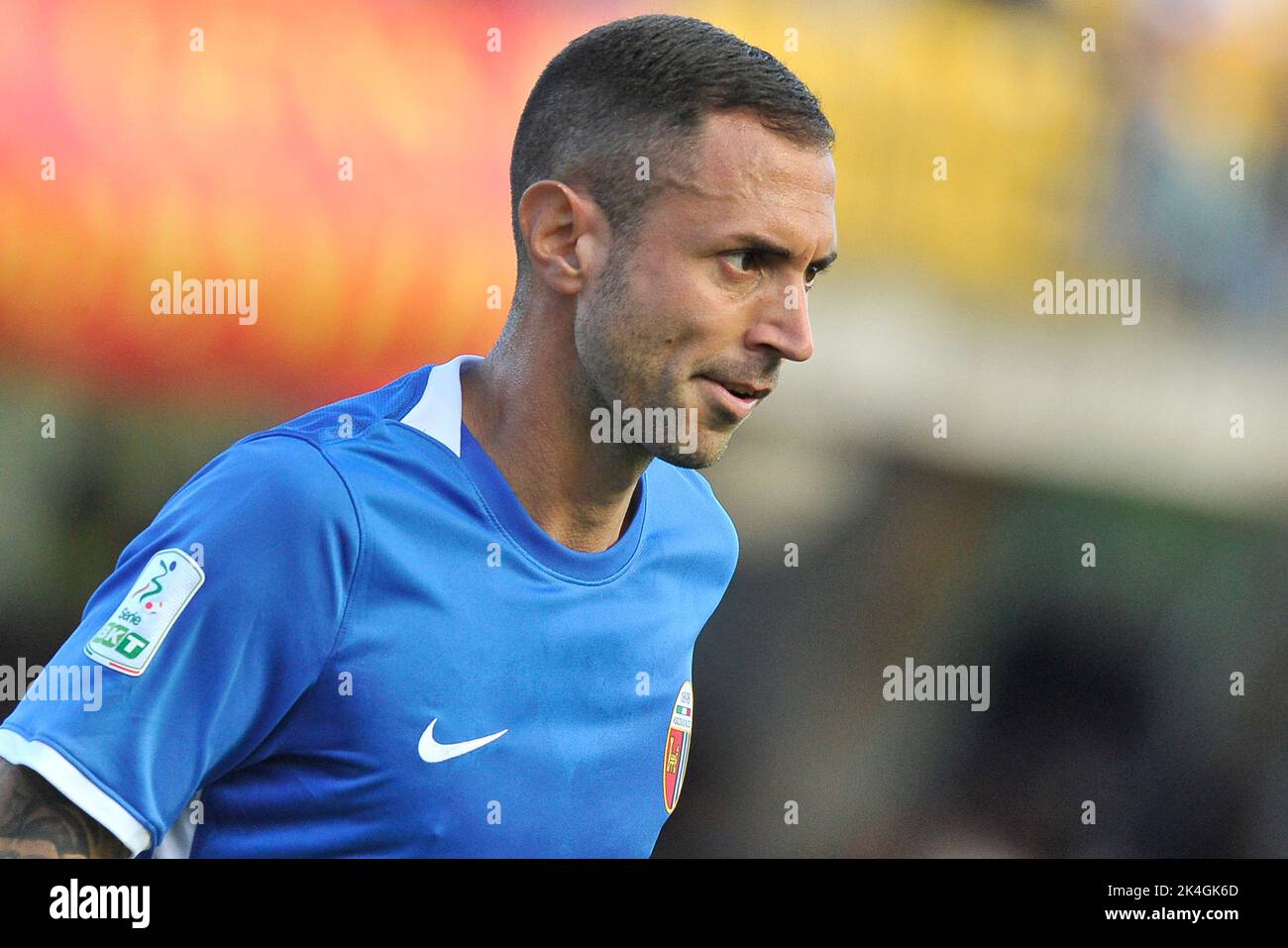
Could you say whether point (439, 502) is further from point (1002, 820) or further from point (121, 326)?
point (1002, 820)

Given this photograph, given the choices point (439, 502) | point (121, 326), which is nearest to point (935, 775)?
point (121, 326)

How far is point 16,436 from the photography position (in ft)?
13.5

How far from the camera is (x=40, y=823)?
4.99 feet

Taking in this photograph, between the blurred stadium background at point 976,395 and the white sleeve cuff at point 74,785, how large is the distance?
2.98 m

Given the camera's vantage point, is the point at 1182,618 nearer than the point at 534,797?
No

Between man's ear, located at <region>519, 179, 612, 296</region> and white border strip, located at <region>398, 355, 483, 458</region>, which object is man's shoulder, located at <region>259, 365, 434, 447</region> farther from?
man's ear, located at <region>519, 179, 612, 296</region>

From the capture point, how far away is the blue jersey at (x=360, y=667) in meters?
1.58

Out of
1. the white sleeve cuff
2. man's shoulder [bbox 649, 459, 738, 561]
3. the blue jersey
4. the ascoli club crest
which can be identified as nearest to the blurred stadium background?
man's shoulder [bbox 649, 459, 738, 561]

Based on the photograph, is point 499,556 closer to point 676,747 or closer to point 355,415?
point 355,415

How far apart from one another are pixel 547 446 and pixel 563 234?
12.4 inches

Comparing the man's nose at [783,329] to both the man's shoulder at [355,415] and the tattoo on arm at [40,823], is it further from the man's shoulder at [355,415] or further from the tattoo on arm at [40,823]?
the tattoo on arm at [40,823]

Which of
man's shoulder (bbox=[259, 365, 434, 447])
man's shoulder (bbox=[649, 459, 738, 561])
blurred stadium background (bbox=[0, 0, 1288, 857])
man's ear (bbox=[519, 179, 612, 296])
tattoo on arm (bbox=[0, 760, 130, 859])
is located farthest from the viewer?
blurred stadium background (bbox=[0, 0, 1288, 857])

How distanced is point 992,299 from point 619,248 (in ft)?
11.8

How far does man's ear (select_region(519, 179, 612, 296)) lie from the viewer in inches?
74.4
